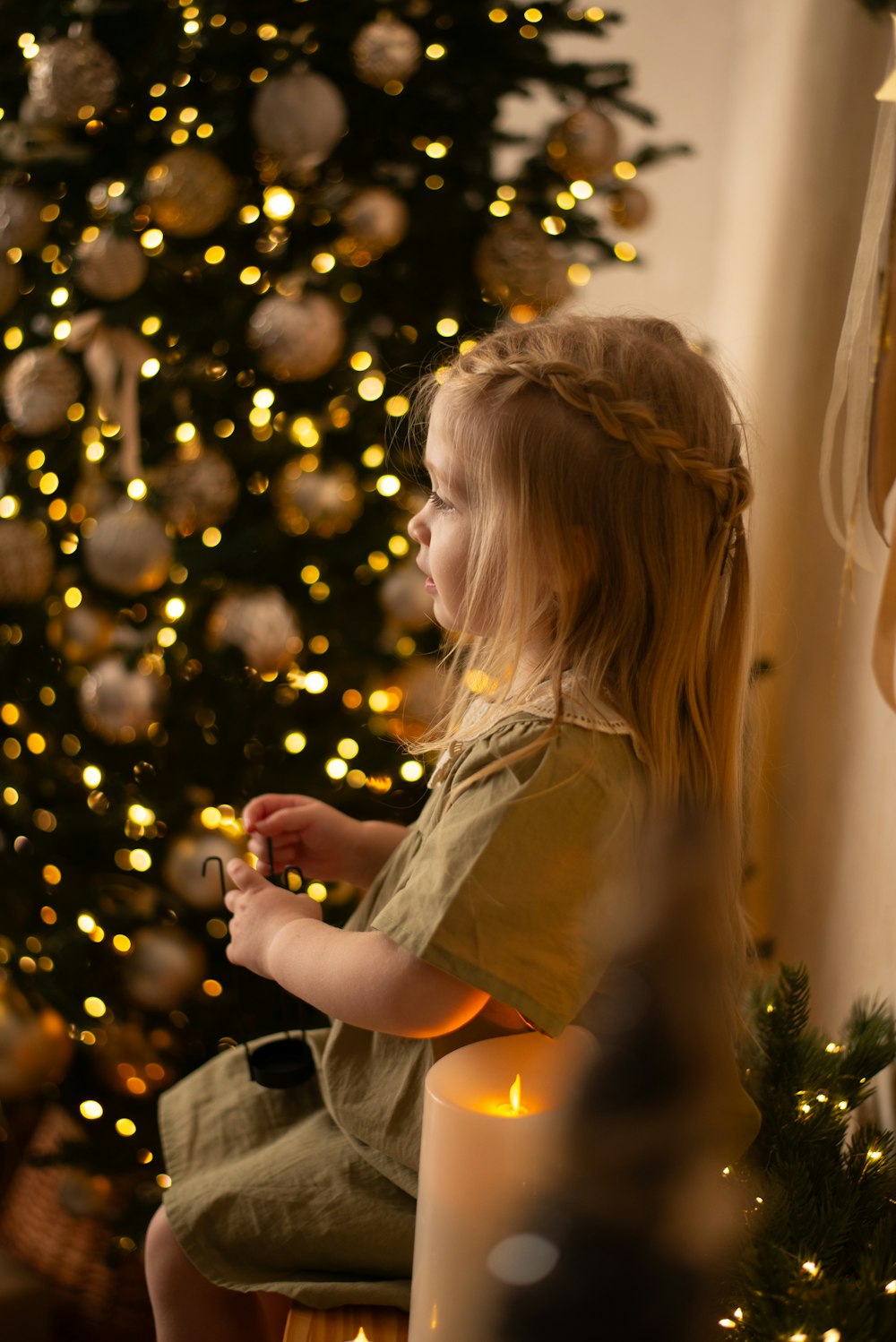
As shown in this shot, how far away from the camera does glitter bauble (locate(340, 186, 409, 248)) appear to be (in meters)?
1.30

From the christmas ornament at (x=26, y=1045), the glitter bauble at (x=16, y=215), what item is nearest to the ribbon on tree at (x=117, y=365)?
the glitter bauble at (x=16, y=215)

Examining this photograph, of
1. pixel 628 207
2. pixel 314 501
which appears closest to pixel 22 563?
pixel 314 501

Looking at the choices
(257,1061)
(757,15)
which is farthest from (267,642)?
(757,15)

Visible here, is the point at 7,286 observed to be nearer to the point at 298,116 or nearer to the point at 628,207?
the point at 298,116

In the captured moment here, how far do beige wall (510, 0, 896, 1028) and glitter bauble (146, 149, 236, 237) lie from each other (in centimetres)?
52

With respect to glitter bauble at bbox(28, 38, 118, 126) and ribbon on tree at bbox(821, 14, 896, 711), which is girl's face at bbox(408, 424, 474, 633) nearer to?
ribbon on tree at bbox(821, 14, 896, 711)

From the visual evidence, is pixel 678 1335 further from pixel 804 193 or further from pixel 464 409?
pixel 804 193

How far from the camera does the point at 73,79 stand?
1.21 meters

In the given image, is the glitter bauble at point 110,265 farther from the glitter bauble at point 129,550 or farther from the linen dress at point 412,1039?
the linen dress at point 412,1039

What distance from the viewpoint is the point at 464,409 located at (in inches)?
32.9

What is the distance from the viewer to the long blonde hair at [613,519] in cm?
79

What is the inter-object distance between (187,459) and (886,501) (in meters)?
0.77

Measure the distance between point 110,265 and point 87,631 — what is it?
41cm

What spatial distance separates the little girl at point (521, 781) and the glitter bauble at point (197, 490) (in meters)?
0.45
